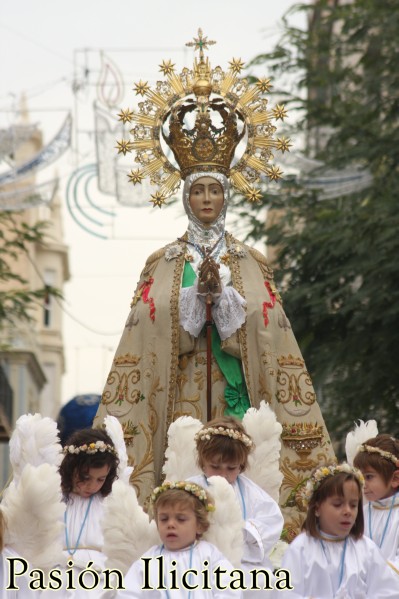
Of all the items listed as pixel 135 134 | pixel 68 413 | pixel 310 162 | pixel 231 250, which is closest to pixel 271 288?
pixel 231 250

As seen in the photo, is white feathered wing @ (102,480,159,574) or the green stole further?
the green stole

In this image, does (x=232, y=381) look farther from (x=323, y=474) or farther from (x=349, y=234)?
(x=349, y=234)

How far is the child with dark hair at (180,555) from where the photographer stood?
36.9 ft

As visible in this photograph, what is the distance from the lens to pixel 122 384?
14.8 meters

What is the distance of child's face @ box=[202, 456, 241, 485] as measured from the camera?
12555mm

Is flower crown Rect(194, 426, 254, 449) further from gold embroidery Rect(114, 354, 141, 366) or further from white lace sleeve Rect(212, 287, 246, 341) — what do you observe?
gold embroidery Rect(114, 354, 141, 366)

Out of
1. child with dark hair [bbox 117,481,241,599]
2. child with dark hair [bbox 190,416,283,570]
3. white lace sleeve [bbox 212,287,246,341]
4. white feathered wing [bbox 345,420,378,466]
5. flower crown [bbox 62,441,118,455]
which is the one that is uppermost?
white lace sleeve [bbox 212,287,246,341]

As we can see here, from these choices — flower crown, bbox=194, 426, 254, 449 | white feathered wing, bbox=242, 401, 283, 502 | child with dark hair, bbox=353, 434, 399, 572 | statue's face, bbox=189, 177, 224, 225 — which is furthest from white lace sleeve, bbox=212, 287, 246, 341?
flower crown, bbox=194, 426, 254, 449

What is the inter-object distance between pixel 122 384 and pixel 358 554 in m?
3.36

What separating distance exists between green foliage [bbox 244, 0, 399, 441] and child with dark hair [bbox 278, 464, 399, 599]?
10637 millimetres

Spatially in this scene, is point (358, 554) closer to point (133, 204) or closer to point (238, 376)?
point (238, 376)

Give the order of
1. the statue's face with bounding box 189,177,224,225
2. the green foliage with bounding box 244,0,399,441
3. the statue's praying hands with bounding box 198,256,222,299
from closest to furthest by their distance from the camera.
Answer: the statue's praying hands with bounding box 198,256,222,299, the statue's face with bounding box 189,177,224,225, the green foliage with bounding box 244,0,399,441

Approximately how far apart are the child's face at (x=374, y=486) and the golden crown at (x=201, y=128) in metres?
2.69

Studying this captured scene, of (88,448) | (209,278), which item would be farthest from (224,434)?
(209,278)
